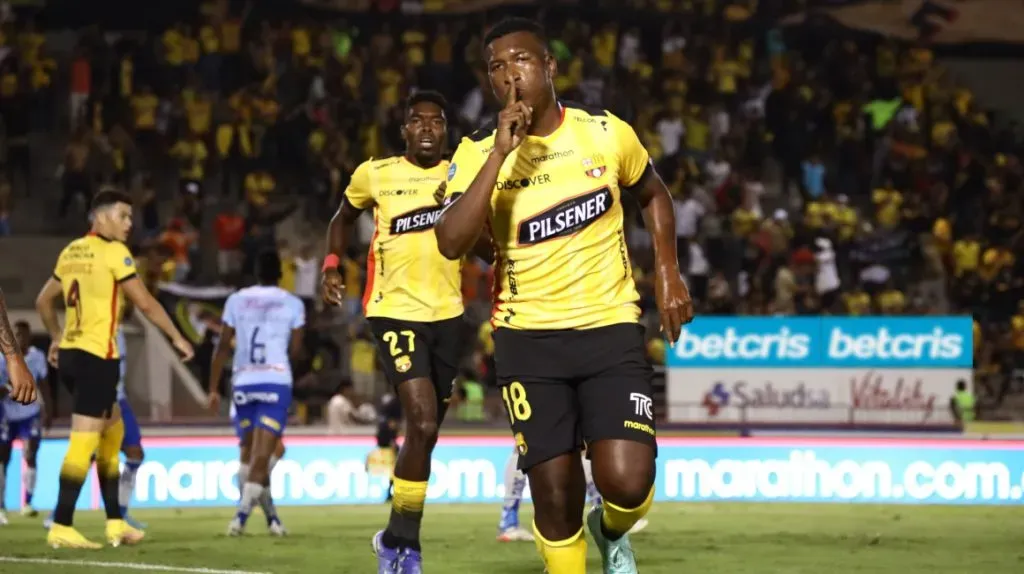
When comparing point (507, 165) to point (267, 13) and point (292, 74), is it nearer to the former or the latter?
point (292, 74)

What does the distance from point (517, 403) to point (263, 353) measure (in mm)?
7283

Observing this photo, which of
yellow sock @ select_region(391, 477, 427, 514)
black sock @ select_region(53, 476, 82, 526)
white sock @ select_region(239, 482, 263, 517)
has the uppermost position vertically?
yellow sock @ select_region(391, 477, 427, 514)

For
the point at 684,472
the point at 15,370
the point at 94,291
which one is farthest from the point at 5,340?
the point at 684,472

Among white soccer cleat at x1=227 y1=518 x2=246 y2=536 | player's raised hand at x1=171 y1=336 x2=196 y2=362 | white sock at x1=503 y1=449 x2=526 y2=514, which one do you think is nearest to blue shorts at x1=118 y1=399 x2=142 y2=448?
white soccer cleat at x1=227 y1=518 x2=246 y2=536

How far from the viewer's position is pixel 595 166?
280 inches

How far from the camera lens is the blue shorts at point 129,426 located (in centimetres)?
1405

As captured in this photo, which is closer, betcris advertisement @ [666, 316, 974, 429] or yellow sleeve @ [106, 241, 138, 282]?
yellow sleeve @ [106, 241, 138, 282]

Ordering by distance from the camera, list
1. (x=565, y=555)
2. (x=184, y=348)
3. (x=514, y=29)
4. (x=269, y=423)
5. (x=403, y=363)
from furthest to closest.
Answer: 1. (x=269, y=423)
2. (x=184, y=348)
3. (x=403, y=363)
4. (x=514, y=29)
5. (x=565, y=555)

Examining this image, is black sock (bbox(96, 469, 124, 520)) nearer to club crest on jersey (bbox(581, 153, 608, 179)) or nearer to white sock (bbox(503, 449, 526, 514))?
white sock (bbox(503, 449, 526, 514))

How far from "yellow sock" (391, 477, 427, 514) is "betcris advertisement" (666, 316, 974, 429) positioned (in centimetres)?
1257

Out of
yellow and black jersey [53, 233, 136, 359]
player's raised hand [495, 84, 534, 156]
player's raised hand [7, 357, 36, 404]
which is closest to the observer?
player's raised hand [495, 84, 534, 156]

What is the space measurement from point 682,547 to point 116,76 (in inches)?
722

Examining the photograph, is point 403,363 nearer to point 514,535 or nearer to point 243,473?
point 514,535

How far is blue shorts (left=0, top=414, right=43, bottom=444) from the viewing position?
17922 mm
